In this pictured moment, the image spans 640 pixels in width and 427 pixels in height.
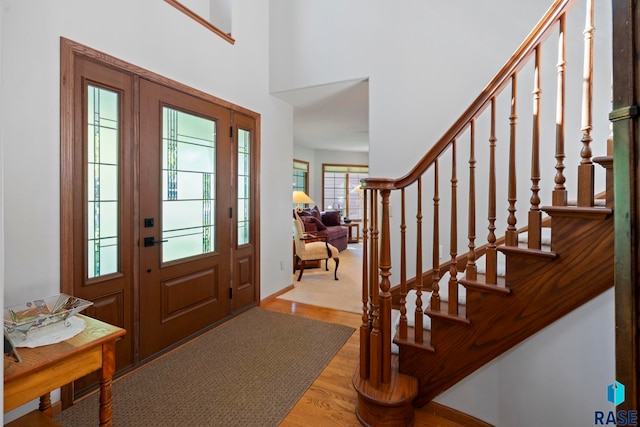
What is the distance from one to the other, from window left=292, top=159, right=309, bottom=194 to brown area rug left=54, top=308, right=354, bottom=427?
513 centimetres

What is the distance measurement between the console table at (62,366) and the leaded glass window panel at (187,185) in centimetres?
116

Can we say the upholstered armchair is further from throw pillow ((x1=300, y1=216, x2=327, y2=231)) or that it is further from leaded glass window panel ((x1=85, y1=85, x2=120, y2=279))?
leaded glass window panel ((x1=85, y1=85, x2=120, y2=279))

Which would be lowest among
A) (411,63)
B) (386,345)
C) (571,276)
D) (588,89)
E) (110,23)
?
(386,345)

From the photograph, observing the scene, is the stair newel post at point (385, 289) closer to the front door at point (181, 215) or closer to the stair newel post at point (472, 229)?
the stair newel post at point (472, 229)

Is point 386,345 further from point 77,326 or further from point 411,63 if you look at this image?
point 411,63

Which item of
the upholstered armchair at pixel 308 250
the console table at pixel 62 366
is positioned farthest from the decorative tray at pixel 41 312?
the upholstered armchair at pixel 308 250

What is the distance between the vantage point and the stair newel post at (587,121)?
1258 millimetres

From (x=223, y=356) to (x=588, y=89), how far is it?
2687mm

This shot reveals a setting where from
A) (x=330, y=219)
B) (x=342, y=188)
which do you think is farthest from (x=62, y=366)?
(x=342, y=188)

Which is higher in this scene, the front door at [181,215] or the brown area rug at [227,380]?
the front door at [181,215]

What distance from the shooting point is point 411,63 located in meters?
2.91

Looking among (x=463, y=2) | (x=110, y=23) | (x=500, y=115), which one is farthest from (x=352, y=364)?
(x=463, y=2)

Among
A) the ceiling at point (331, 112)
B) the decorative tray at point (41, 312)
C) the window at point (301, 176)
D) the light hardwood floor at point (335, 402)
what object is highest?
the ceiling at point (331, 112)

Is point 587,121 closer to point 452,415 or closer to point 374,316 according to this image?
point 374,316
